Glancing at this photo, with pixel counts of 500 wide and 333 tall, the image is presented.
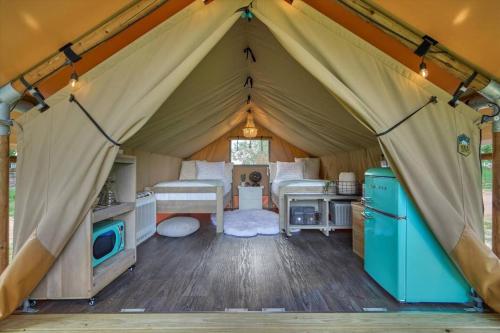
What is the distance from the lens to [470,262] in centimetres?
151

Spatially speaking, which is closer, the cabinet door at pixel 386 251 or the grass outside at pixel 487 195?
the cabinet door at pixel 386 251

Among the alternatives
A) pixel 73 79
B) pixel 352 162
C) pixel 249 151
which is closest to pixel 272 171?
pixel 249 151

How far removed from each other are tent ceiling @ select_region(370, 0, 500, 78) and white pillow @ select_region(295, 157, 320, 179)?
4.10m

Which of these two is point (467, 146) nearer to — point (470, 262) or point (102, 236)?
point (470, 262)

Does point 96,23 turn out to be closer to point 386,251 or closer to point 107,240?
point 107,240

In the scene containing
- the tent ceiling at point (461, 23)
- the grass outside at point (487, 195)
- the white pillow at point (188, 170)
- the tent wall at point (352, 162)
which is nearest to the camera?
the tent ceiling at point (461, 23)

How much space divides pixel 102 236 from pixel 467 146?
2878mm

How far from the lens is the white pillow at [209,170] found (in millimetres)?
5102

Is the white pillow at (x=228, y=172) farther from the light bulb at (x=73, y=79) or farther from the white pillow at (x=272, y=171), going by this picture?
the light bulb at (x=73, y=79)

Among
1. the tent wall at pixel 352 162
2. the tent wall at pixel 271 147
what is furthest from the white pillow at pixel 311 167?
the tent wall at pixel 271 147

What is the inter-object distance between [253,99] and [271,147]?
6.08ft

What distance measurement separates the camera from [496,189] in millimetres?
1658

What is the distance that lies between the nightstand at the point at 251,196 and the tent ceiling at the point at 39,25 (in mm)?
3882

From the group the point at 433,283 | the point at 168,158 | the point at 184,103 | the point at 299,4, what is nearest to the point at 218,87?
the point at 184,103
